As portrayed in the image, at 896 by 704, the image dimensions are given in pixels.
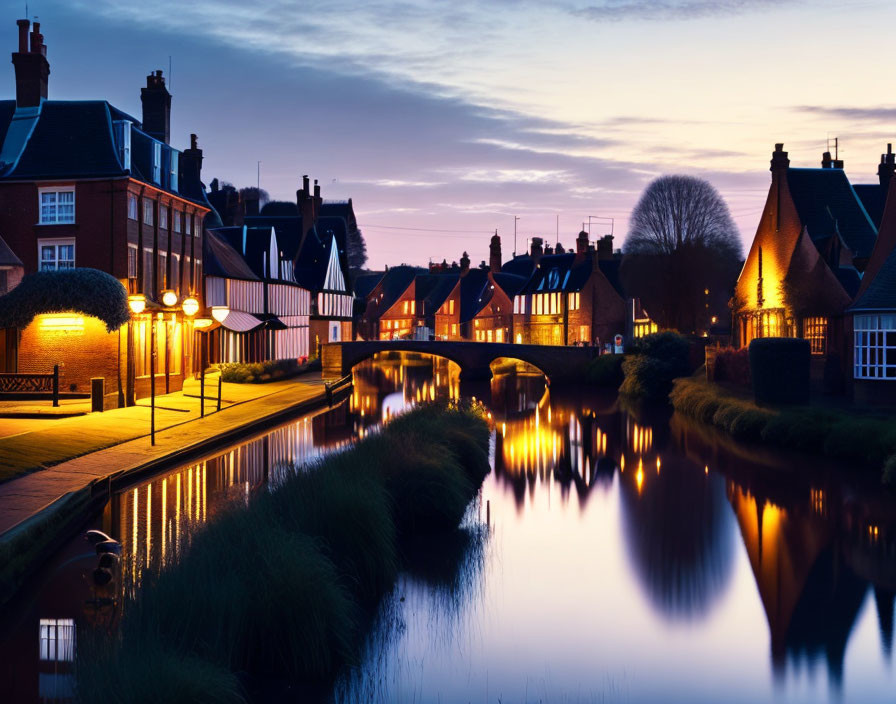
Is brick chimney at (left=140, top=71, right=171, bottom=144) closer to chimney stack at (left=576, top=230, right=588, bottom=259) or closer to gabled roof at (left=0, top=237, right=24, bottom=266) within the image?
gabled roof at (left=0, top=237, right=24, bottom=266)

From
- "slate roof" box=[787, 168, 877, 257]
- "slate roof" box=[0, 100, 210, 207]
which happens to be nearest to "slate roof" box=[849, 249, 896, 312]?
"slate roof" box=[787, 168, 877, 257]

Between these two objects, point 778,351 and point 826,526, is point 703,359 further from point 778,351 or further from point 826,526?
point 826,526

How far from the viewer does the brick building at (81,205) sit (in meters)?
30.3

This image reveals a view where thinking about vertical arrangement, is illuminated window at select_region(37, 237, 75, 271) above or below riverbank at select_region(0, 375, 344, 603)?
above

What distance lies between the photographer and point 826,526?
18.9 meters

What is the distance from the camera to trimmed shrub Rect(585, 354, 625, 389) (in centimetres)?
5403

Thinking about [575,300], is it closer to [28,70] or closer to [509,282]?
[509,282]

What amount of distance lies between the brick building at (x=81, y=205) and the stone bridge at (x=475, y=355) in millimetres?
20049

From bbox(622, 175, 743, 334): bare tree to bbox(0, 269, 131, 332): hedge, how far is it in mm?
42723

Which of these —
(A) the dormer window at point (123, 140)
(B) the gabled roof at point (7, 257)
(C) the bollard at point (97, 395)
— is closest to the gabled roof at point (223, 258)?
(A) the dormer window at point (123, 140)

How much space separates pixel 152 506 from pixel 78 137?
61.2 ft

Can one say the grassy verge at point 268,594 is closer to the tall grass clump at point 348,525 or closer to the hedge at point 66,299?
the tall grass clump at point 348,525

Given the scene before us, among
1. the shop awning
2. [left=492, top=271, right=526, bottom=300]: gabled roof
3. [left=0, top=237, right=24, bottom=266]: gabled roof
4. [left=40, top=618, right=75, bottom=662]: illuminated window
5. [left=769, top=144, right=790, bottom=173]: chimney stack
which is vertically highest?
[left=769, top=144, right=790, bottom=173]: chimney stack

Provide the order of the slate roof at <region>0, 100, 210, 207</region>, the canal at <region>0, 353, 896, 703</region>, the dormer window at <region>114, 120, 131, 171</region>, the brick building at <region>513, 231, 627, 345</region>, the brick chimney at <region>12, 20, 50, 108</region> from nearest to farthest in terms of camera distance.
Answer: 1. the canal at <region>0, 353, 896, 703</region>
2. the slate roof at <region>0, 100, 210, 207</region>
3. the dormer window at <region>114, 120, 131, 171</region>
4. the brick chimney at <region>12, 20, 50, 108</region>
5. the brick building at <region>513, 231, 627, 345</region>
